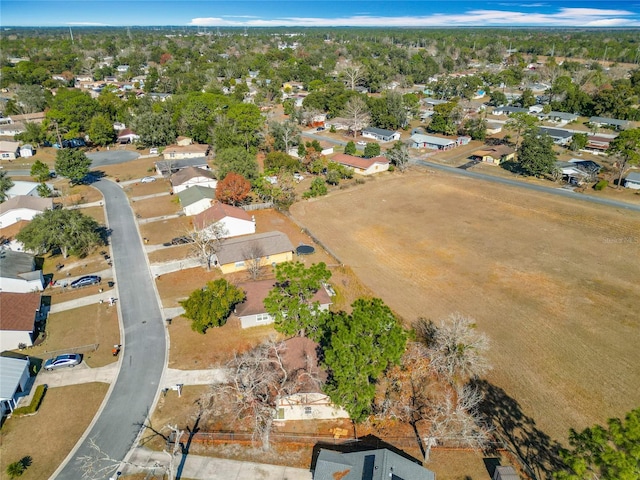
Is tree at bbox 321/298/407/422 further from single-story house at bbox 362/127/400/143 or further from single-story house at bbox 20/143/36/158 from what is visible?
single-story house at bbox 20/143/36/158

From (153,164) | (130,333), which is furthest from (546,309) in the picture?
(153,164)

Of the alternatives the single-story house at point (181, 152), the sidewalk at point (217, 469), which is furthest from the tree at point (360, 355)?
the single-story house at point (181, 152)

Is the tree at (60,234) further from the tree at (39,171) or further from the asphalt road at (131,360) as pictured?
the tree at (39,171)

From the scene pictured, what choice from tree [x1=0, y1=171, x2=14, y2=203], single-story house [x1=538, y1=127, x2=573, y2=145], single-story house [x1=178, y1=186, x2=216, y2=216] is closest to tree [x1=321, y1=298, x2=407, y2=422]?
single-story house [x1=178, y1=186, x2=216, y2=216]

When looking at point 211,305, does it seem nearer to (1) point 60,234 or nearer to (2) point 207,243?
(2) point 207,243

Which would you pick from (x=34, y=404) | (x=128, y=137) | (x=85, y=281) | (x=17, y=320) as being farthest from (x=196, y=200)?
(x=128, y=137)

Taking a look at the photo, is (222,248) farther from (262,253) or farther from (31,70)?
(31,70)
